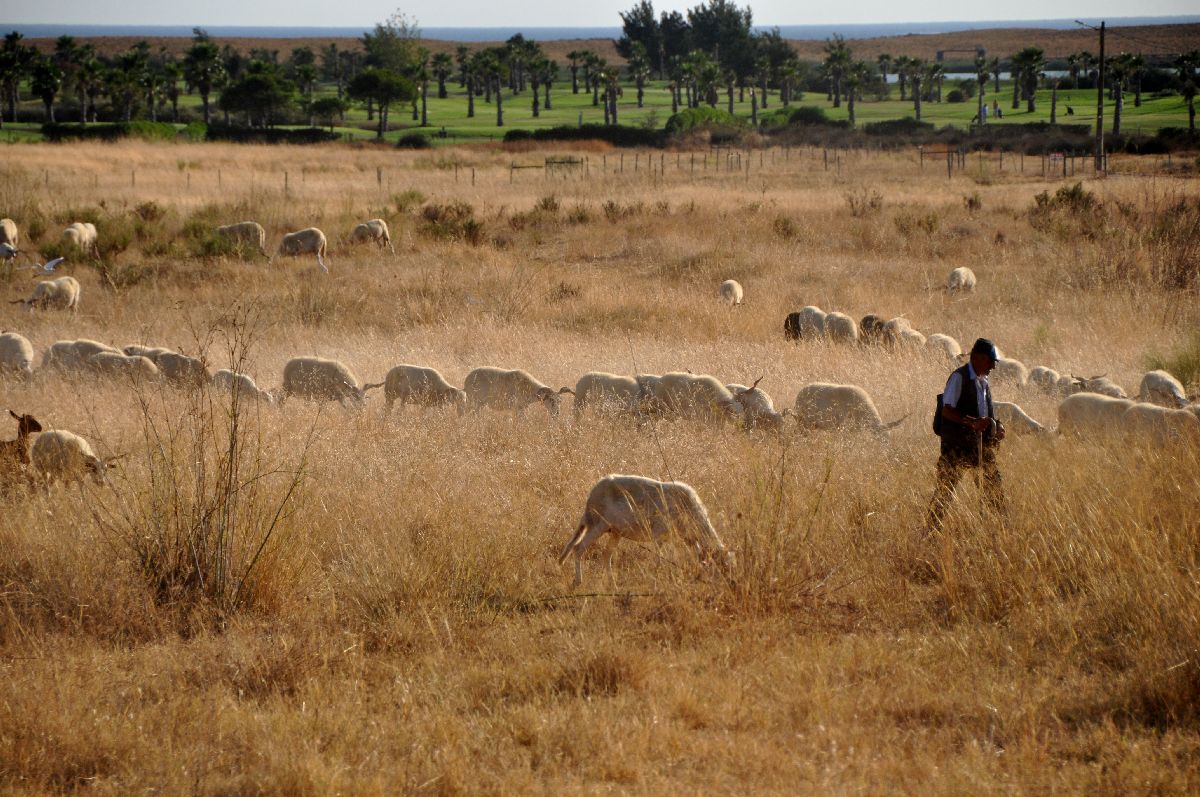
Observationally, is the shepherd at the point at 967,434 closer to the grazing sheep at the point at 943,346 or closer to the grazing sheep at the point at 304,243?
the grazing sheep at the point at 943,346

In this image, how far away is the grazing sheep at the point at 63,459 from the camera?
290 inches

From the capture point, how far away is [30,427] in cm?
823

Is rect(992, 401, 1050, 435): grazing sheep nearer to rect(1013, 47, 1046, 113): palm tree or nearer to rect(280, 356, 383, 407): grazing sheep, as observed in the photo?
rect(280, 356, 383, 407): grazing sheep

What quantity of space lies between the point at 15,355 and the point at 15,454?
16.1ft

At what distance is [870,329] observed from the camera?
44.7ft

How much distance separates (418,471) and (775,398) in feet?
13.5

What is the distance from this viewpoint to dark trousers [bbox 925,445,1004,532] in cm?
643

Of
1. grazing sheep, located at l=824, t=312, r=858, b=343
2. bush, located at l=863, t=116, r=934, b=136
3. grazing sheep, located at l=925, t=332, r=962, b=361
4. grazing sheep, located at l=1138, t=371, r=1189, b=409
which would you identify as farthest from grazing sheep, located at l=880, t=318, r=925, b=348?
bush, located at l=863, t=116, r=934, b=136

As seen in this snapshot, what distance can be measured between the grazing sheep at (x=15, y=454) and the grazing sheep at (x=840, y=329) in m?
8.77

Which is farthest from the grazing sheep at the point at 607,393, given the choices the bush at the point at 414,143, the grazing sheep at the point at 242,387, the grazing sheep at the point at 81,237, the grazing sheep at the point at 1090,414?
the bush at the point at 414,143

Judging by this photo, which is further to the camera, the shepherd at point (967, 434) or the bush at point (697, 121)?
the bush at point (697, 121)

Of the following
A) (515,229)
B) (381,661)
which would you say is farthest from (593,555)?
(515,229)

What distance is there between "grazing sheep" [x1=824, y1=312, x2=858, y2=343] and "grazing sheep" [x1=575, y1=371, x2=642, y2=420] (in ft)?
13.3

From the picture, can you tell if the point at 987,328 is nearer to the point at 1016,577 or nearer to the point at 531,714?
the point at 1016,577
